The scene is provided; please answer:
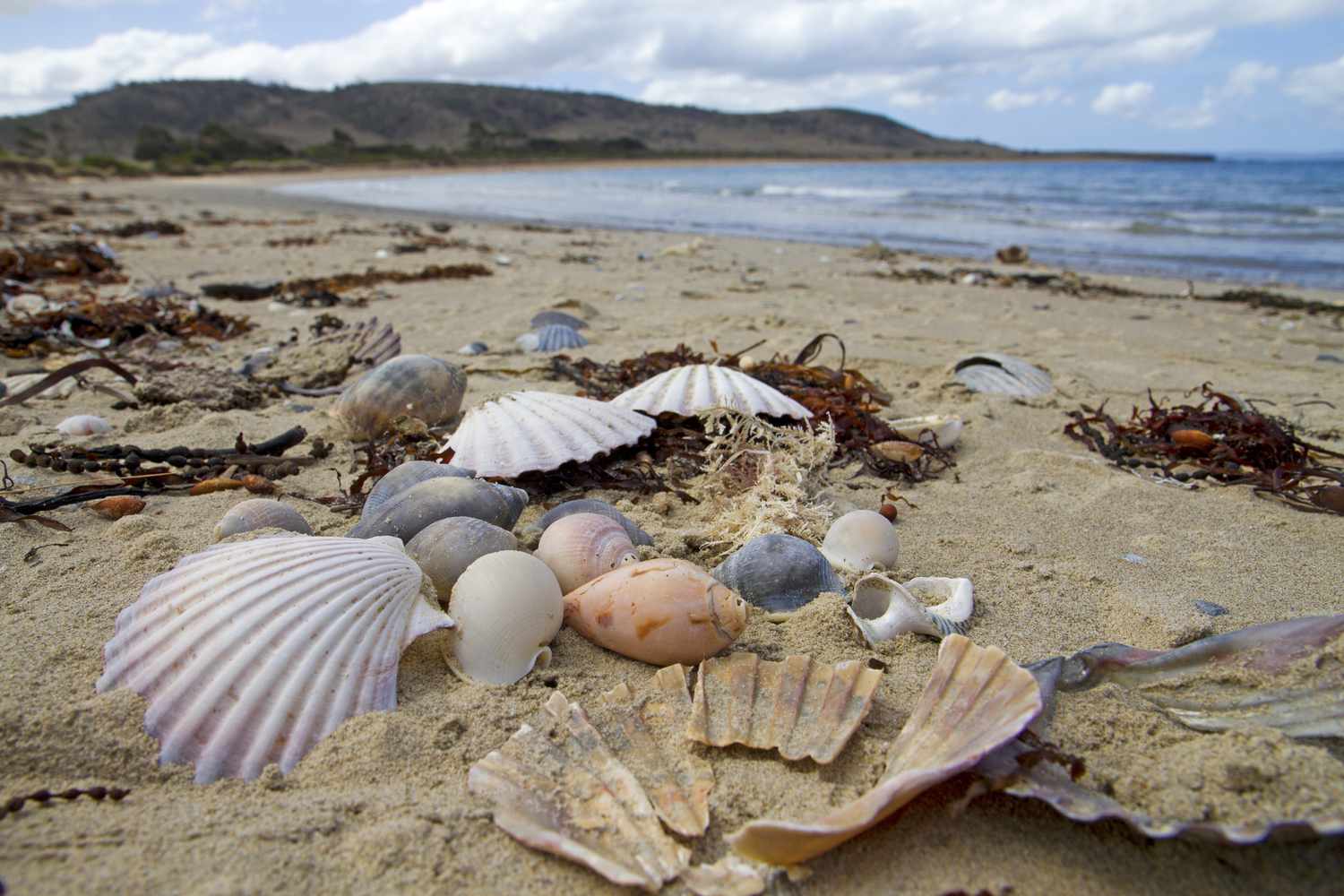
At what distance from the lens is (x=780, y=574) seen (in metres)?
2.07

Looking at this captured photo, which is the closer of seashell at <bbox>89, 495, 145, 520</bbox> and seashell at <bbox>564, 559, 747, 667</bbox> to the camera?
seashell at <bbox>564, 559, 747, 667</bbox>

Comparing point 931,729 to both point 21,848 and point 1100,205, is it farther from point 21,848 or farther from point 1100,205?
point 1100,205

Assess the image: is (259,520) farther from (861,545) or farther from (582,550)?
(861,545)

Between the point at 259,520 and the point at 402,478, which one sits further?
the point at 402,478

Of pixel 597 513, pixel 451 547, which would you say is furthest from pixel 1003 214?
pixel 451 547

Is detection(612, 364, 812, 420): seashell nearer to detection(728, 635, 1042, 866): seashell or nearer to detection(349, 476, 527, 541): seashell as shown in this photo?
detection(349, 476, 527, 541): seashell

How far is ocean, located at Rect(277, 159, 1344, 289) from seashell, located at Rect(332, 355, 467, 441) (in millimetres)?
10312

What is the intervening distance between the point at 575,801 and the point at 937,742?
24.4 inches

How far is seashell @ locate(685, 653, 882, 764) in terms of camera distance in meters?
1.51

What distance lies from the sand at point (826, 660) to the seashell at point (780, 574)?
0.09 metres

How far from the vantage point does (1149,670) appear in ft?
5.38

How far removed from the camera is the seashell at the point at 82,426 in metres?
3.34

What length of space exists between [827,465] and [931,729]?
5.98ft

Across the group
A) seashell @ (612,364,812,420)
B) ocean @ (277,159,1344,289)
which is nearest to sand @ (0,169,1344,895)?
seashell @ (612,364,812,420)
